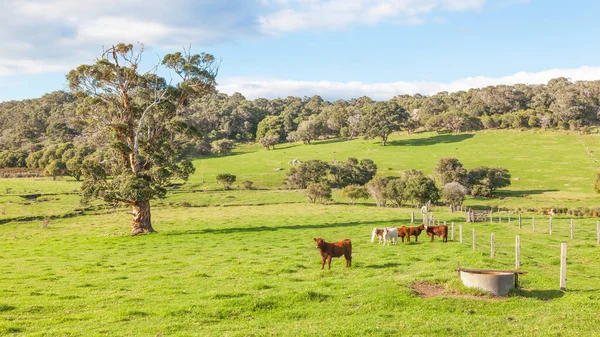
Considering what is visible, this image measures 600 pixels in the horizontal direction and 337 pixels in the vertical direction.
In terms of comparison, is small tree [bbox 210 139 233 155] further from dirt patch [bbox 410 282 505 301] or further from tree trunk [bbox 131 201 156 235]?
dirt patch [bbox 410 282 505 301]

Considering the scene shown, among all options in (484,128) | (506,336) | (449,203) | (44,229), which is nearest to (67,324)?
(506,336)

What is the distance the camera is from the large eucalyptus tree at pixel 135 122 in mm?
38594

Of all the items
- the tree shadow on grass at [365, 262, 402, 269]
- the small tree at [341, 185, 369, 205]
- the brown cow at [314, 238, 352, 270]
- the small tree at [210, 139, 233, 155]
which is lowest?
the small tree at [341, 185, 369, 205]

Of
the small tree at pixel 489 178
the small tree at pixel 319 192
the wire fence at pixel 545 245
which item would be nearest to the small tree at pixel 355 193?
the small tree at pixel 319 192

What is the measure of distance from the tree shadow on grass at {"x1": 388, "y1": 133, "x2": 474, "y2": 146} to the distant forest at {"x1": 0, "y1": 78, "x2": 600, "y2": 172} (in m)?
4.86

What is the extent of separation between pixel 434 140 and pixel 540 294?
419ft

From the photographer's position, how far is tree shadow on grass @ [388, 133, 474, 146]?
134 meters

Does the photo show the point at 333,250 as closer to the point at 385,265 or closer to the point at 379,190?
the point at 385,265

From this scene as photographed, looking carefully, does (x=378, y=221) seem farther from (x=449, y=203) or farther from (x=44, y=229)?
(x=44, y=229)

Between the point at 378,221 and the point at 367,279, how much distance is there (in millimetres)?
28047

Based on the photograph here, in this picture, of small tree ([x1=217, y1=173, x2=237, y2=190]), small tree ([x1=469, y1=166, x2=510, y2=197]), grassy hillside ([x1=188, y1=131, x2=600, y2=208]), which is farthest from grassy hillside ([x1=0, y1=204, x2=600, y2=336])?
small tree ([x1=217, y1=173, x2=237, y2=190])

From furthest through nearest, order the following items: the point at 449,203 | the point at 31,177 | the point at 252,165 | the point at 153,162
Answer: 1. the point at 252,165
2. the point at 31,177
3. the point at 449,203
4. the point at 153,162

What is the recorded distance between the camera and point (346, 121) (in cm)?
17425

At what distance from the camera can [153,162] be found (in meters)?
39.4
